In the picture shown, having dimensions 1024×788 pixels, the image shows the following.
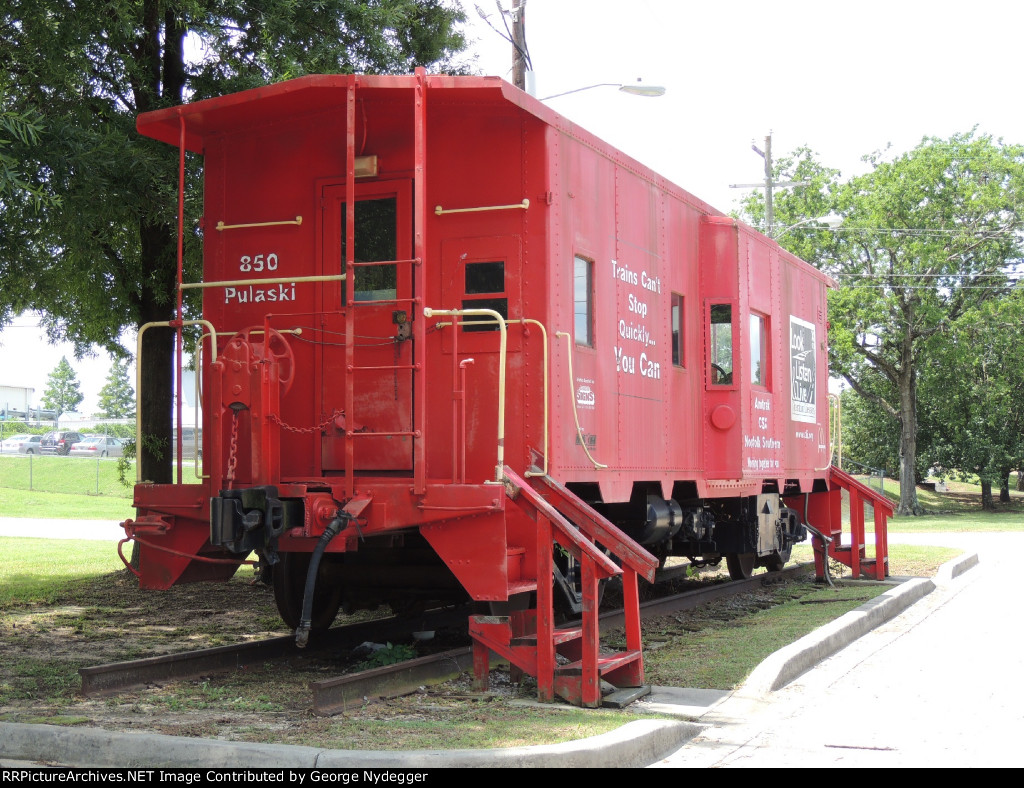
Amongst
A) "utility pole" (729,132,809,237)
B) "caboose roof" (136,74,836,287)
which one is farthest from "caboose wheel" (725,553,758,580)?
"utility pole" (729,132,809,237)

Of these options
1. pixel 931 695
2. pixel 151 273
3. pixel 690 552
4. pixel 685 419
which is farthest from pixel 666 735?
pixel 151 273

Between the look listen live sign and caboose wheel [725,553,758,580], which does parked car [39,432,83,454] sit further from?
the look listen live sign

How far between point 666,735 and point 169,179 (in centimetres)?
718

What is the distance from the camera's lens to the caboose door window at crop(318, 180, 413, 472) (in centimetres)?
774

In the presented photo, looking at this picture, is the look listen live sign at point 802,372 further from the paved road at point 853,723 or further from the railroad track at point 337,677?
the railroad track at point 337,677

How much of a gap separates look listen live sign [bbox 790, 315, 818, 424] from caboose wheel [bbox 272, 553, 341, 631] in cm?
648

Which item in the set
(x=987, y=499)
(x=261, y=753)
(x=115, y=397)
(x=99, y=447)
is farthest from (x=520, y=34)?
(x=115, y=397)

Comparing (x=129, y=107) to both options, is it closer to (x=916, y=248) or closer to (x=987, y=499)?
(x=916, y=248)

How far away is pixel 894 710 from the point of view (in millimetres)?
6758

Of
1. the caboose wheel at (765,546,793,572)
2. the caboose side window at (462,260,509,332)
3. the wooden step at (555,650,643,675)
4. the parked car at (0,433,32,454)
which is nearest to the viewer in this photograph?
the wooden step at (555,650,643,675)

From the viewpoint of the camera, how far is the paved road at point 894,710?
5625mm

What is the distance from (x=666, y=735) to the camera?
5785 millimetres
